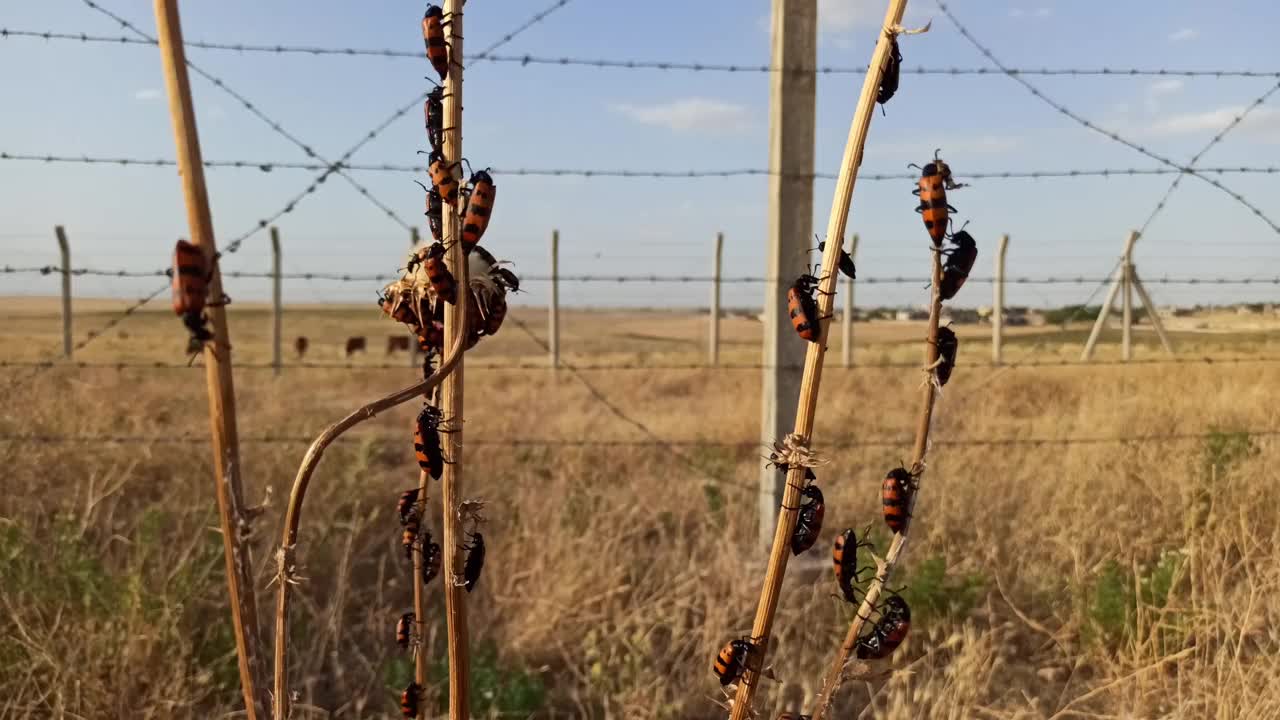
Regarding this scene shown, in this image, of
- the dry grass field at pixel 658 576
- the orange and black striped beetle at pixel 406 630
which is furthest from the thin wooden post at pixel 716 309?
the orange and black striped beetle at pixel 406 630

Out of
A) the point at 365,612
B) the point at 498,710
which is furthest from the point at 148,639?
the point at 498,710

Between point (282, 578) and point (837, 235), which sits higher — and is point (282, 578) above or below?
below

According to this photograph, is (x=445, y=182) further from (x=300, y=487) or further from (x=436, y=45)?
(x=300, y=487)

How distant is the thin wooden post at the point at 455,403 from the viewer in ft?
2.16

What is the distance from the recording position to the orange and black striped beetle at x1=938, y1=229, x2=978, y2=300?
688mm

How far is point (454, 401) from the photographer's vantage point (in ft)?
2.24

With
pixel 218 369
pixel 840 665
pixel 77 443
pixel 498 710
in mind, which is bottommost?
pixel 498 710

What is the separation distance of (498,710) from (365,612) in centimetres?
82

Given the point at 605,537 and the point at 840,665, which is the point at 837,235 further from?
the point at 605,537

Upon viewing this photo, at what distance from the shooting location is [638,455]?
5.15 m

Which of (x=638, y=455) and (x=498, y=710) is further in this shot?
(x=638, y=455)

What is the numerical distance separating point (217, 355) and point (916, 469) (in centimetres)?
51

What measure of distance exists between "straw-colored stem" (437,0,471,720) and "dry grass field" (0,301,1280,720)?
4.64ft

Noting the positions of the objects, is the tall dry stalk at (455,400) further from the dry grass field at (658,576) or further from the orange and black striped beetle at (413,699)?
the dry grass field at (658,576)
